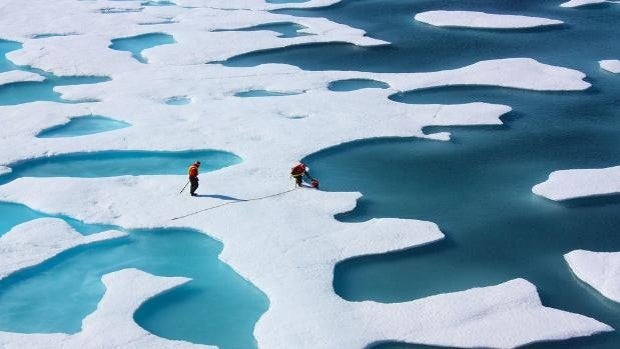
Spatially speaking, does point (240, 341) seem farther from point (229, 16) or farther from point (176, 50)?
point (229, 16)

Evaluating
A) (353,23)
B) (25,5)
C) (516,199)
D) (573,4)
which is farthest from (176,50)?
(573,4)

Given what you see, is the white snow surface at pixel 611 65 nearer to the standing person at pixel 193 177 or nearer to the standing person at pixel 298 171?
the standing person at pixel 298 171

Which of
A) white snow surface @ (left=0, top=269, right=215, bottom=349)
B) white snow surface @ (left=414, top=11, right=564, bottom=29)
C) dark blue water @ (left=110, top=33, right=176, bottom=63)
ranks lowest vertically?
white snow surface @ (left=0, top=269, right=215, bottom=349)

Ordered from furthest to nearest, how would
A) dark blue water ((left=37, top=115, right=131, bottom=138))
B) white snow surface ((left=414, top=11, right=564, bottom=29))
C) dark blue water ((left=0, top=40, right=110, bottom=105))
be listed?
white snow surface ((left=414, top=11, right=564, bottom=29)) < dark blue water ((left=0, top=40, right=110, bottom=105)) < dark blue water ((left=37, top=115, right=131, bottom=138))

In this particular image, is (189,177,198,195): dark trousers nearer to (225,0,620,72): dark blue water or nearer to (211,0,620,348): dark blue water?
(211,0,620,348): dark blue water

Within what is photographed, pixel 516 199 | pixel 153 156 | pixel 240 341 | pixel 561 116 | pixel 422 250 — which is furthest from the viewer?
pixel 561 116

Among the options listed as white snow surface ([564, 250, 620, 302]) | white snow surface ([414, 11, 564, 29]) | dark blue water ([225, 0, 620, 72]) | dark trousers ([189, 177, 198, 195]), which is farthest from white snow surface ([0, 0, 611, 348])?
white snow surface ([414, 11, 564, 29])

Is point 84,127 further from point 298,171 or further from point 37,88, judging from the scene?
point 298,171
